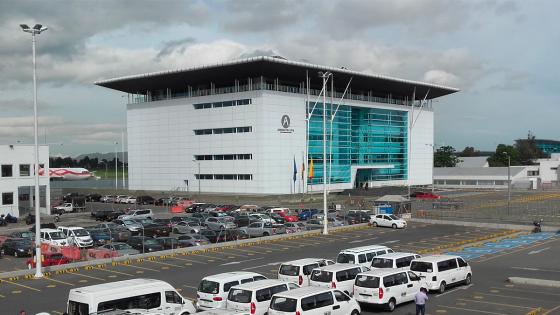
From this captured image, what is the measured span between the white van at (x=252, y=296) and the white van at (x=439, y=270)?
7716 mm

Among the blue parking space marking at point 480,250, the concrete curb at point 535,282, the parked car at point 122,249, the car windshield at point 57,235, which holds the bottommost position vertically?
the blue parking space marking at point 480,250

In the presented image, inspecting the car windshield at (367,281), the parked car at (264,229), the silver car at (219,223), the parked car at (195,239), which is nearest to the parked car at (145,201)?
the silver car at (219,223)

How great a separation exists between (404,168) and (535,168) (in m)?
46.0

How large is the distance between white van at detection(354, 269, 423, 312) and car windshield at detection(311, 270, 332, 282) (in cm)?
116

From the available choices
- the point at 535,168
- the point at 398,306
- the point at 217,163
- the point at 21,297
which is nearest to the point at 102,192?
the point at 217,163

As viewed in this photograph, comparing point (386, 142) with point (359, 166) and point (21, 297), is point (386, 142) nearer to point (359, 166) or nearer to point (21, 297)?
point (359, 166)

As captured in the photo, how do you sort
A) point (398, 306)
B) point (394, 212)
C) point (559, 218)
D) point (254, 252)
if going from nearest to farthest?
point (398, 306) < point (254, 252) < point (559, 218) < point (394, 212)

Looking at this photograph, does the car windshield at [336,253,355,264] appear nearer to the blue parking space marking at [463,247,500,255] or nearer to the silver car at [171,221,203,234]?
the blue parking space marking at [463,247,500,255]

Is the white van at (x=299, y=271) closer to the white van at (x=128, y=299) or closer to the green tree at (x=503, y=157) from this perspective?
the white van at (x=128, y=299)

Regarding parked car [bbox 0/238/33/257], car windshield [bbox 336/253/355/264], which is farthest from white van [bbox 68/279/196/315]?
parked car [bbox 0/238/33/257]

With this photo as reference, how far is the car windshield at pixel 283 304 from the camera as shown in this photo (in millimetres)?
17344

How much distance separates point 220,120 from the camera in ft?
317

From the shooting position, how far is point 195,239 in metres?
40.1

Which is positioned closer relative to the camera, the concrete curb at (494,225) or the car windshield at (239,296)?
the car windshield at (239,296)
